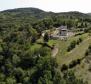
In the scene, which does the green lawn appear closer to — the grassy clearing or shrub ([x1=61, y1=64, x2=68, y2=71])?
the grassy clearing

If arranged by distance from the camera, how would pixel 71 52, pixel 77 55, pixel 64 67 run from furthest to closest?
pixel 71 52 < pixel 77 55 < pixel 64 67

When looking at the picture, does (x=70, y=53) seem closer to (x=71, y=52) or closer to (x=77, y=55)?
(x=71, y=52)

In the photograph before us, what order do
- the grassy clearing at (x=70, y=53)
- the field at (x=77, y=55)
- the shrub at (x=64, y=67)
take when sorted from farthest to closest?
1. the grassy clearing at (x=70, y=53)
2. the shrub at (x=64, y=67)
3. the field at (x=77, y=55)

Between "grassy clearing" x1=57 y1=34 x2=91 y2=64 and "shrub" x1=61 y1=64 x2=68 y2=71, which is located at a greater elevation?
"grassy clearing" x1=57 y1=34 x2=91 y2=64

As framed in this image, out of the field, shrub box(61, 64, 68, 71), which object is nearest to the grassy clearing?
the field

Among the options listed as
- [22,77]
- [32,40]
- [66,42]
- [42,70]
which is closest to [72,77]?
[42,70]

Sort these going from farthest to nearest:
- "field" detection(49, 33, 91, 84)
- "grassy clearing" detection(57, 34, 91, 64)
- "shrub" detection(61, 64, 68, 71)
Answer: "grassy clearing" detection(57, 34, 91, 64) < "shrub" detection(61, 64, 68, 71) < "field" detection(49, 33, 91, 84)

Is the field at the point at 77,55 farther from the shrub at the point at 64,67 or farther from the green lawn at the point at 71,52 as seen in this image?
the shrub at the point at 64,67

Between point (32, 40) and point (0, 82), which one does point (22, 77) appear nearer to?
point (0, 82)

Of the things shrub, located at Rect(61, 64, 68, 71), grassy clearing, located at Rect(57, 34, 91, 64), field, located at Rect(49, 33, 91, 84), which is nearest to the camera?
field, located at Rect(49, 33, 91, 84)

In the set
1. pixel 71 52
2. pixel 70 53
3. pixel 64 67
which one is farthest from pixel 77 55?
pixel 64 67

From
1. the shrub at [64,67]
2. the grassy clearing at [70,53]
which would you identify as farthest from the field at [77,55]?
the shrub at [64,67]
